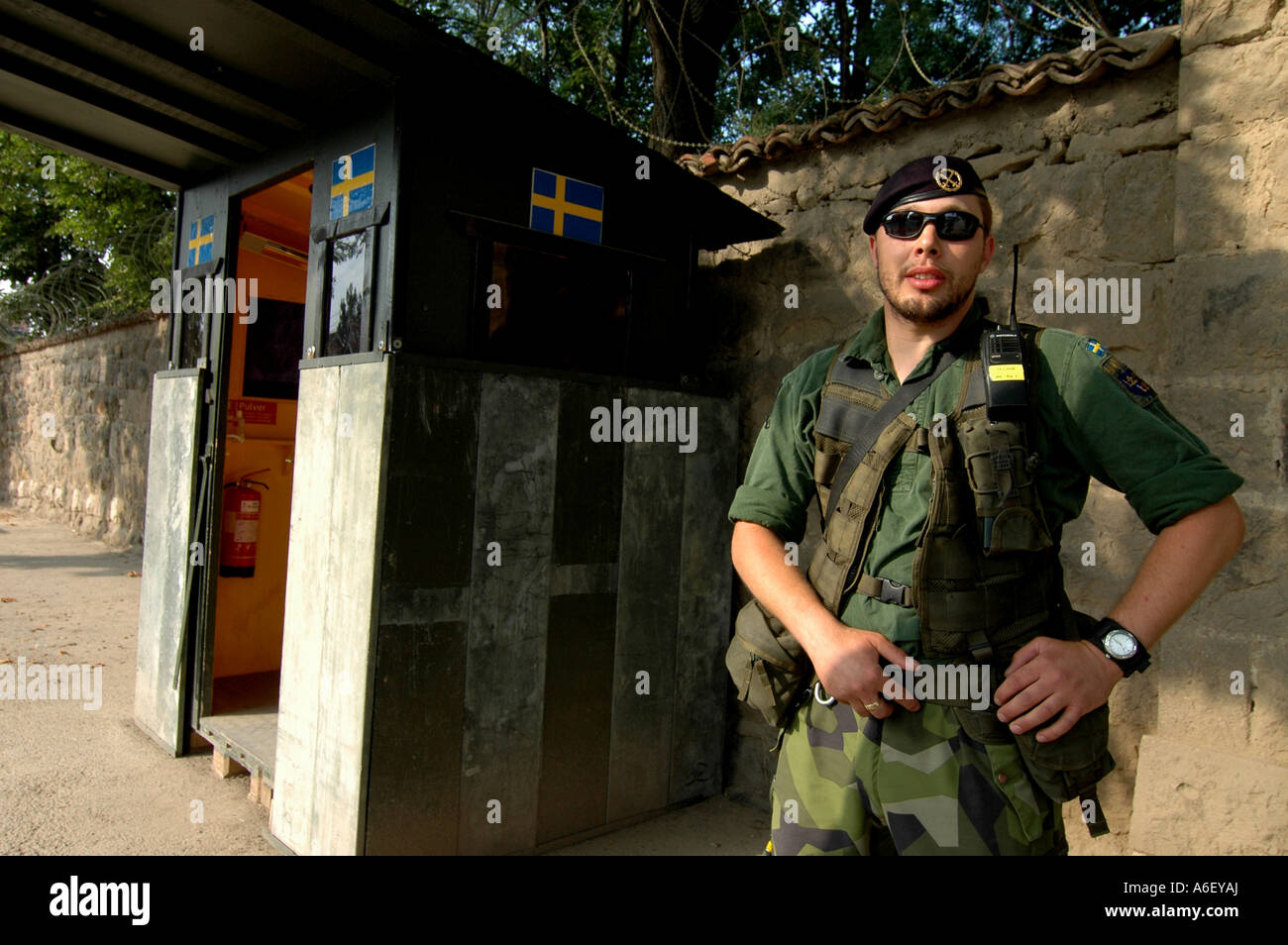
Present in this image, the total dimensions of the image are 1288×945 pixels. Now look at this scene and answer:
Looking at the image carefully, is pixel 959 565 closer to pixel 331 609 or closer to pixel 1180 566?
pixel 1180 566

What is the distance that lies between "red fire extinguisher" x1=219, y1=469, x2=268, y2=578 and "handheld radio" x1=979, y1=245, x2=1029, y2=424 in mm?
4317

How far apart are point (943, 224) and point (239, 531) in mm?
4332

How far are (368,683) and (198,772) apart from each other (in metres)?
1.88

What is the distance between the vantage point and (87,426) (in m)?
11.1

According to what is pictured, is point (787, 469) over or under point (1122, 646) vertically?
over

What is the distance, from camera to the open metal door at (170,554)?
427 centimetres

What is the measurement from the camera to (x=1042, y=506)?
1.68 meters

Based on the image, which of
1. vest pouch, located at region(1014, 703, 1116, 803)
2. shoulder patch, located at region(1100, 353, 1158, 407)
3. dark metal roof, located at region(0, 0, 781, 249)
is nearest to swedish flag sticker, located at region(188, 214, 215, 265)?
dark metal roof, located at region(0, 0, 781, 249)

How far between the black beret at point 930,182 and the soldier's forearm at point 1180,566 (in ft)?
2.49

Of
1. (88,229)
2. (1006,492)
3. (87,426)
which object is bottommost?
(1006,492)

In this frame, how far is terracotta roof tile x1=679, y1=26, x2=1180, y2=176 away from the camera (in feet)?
9.62

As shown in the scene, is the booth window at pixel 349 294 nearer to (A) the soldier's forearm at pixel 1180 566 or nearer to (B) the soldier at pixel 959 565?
(B) the soldier at pixel 959 565

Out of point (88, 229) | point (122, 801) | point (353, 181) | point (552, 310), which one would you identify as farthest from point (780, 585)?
point (88, 229)
